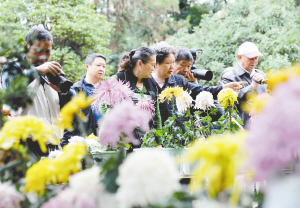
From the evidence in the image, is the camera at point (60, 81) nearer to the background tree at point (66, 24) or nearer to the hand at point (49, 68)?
the hand at point (49, 68)

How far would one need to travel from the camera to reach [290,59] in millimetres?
8344

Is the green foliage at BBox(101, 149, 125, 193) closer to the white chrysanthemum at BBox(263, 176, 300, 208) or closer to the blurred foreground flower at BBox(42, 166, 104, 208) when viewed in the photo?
the blurred foreground flower at BBox(42, 166, 104, 208)

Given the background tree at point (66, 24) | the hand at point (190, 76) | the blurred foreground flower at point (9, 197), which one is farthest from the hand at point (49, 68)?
the background tree at point (66, 24)

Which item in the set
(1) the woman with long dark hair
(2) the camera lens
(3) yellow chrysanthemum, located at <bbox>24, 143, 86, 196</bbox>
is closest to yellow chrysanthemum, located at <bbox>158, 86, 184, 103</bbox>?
(1) the woman with long dark hair

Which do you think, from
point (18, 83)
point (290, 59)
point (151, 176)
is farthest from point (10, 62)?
point (290, 59)

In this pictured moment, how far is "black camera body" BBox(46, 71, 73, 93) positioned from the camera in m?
2.07

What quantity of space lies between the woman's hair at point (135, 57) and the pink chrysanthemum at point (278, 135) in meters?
2.45

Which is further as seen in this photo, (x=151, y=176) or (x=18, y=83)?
(x=18, y=83)

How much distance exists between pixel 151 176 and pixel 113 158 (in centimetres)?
17

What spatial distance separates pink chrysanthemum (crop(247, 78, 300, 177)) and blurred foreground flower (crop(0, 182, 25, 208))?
541 mm

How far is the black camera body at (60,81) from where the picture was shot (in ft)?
6.79

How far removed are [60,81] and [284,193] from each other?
1.72m

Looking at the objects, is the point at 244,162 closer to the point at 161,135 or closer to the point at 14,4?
the point at 161,135

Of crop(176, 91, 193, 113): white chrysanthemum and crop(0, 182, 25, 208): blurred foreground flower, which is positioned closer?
crop(0, 182, 25, 208): blurred foreground flower
